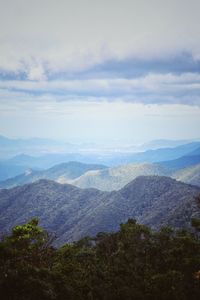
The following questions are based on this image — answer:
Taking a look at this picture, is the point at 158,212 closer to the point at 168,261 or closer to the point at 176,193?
the point at 176,193

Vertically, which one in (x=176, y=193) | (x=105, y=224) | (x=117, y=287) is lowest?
(x=105, y=224)

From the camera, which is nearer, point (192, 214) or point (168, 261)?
point (168, 261)

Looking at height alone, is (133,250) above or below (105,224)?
above

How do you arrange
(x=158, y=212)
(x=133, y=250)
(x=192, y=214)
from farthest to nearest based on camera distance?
1. (x=158, y=212)
2. (x=192, y=214)
3. (x=133, y=250)

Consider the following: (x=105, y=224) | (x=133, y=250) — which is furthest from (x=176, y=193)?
(x=133, y=250)

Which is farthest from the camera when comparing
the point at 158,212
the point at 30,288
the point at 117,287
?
the point at 158,212

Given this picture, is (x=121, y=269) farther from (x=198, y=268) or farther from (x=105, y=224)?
(x=105, y=224)
